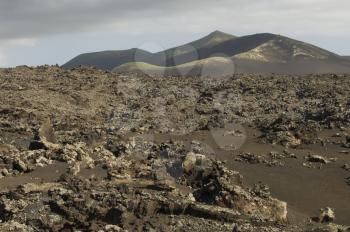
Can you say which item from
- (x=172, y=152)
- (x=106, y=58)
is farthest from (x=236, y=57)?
(x=172, y=152)

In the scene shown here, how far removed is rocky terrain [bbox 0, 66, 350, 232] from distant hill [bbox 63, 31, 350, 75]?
26.0 meters

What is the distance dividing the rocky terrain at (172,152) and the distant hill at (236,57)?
2598 centimetres

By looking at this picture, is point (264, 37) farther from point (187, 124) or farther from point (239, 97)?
point (187, 124)

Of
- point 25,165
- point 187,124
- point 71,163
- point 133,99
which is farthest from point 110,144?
point 133,99

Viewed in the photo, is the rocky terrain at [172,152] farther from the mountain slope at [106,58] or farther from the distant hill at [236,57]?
the mountain slope at [106,58]

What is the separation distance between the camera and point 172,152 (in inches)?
1011

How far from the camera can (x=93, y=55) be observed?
14088 centimetres

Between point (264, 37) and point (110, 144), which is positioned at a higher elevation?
point (264, 37)

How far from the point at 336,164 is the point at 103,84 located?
26184 mm

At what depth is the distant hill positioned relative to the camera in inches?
3127

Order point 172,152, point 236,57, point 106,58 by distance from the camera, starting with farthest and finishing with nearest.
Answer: point 106,58 < point 236,57 < point 172,152

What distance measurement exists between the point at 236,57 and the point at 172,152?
211ft

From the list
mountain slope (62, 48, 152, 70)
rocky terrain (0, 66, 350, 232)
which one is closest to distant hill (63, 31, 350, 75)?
mountain slope (62, 48, 152, 70)

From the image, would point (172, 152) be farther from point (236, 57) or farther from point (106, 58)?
point (106, 58)
